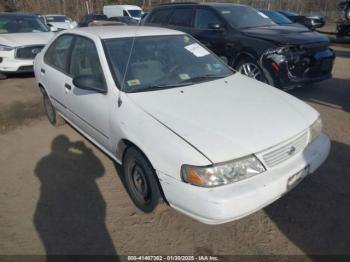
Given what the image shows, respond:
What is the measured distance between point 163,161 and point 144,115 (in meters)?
0.51

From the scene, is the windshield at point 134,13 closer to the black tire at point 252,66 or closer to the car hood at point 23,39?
the car hood at point 23,39

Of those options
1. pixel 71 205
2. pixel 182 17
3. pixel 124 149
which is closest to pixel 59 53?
pixel 124 149

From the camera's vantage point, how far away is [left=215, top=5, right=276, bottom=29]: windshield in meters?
6.62

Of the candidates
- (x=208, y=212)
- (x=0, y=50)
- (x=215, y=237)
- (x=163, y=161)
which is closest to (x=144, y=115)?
(x=163, y=161)

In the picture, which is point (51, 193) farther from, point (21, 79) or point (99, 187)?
point (21, 79)

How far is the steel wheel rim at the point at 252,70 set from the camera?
605cm

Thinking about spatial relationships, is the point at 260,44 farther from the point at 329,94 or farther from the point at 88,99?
the point at 88,99

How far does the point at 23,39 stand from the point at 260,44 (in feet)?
19.9

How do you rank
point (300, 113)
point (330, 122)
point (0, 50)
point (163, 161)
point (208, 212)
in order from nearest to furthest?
point (208, 212) → point (163, 161) → point (300, 113) → point (330, 122) → point (0, 50)

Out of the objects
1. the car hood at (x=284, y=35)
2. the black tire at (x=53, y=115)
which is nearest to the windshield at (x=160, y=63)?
the black tire at (x=53, y=115)

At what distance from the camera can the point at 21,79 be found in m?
8.53

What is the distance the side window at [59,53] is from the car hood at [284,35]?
349 cm

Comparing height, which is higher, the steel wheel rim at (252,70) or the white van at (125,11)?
the steel wheel rim at (252,70)

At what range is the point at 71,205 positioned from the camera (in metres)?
3.24
